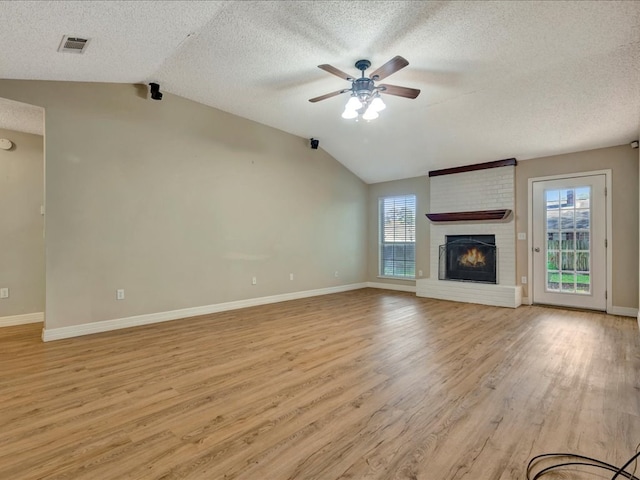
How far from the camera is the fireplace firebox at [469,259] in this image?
5.89 m

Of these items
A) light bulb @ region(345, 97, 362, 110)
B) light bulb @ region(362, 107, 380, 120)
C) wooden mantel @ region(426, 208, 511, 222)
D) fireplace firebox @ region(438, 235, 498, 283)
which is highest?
light bulb @ region(345, 97, 362, 110)

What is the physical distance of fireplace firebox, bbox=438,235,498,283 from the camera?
5887mm

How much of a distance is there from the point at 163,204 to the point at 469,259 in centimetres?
539

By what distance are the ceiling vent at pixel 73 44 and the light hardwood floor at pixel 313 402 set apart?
2.84m

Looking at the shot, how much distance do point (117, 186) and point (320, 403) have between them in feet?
11.9

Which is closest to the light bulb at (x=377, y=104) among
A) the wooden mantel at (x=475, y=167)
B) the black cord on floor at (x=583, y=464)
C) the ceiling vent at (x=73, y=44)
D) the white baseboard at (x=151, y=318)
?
the ceiling vent at (x=73, y=44)

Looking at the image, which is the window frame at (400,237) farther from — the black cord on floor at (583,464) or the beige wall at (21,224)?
the beige wall at (21,224)

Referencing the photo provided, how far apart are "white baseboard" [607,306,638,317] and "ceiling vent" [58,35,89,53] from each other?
724cm

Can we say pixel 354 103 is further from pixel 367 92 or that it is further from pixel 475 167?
pixel 475 167

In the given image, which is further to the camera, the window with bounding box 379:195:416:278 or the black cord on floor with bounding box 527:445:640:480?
the window with bounding box 379:195:416:278

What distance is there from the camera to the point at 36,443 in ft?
5.70

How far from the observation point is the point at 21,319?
4289 millimetres

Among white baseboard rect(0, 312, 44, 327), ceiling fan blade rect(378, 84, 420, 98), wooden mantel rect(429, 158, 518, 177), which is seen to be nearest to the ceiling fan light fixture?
ceiling fan blade rect(378, 84, 420, 98)

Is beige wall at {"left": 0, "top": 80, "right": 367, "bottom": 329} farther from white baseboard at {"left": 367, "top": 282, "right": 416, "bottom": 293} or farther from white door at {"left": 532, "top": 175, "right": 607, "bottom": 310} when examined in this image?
white door at {"left": 532, "top": 175, "right": 607, "bottom": 310}
